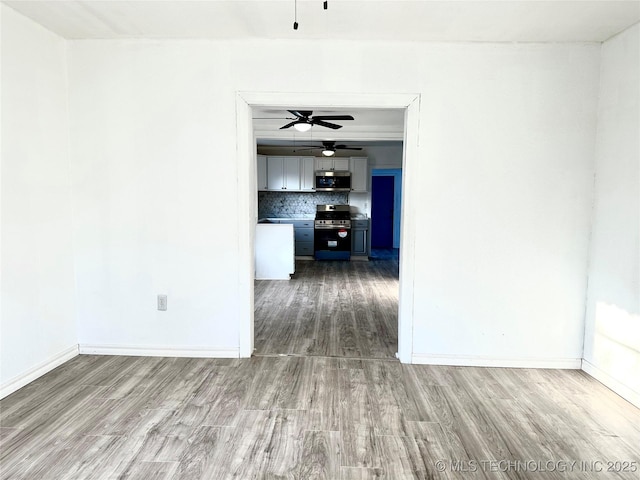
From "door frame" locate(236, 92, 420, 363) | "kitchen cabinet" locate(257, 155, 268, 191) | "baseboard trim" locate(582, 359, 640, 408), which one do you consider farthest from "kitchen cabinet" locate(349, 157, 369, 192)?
"baseboard trim" locate(582, 359, 640, 408)

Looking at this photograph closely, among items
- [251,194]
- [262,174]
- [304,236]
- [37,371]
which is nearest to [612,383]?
[251,194]

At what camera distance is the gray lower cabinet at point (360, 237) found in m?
7.94

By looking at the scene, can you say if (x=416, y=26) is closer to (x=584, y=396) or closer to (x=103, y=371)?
(x=584, y=396)

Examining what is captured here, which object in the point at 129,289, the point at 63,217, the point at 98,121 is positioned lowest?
the point at 129,289

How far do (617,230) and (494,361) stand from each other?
121cm

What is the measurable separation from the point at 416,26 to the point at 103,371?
3117 mm

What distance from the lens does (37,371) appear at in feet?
8.70

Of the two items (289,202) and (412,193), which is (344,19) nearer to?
(412,193)

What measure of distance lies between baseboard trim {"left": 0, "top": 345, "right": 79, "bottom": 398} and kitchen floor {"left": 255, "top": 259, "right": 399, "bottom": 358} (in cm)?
138

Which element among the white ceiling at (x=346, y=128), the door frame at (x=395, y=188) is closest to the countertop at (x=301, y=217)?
the door frame at (x=395, y=188)

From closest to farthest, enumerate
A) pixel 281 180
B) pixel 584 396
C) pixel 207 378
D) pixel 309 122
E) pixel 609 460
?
pixel 609 460 → pixel 584 396 → pixel 207 378 → pixel 309 122 → pixel 281 180

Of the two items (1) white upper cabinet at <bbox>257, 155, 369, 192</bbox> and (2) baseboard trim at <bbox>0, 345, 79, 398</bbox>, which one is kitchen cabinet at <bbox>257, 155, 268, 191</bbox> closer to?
(1) white upper cabinet at <bbox>257, 155, 369, 192</bbox>

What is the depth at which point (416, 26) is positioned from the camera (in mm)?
2525

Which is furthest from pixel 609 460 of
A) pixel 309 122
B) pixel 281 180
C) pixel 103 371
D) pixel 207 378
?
pixel 281 180
